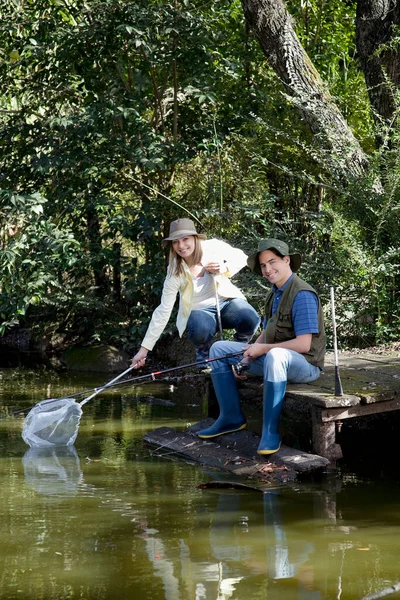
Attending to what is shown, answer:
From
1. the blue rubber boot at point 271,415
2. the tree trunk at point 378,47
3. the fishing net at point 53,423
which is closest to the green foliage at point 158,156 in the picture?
the tree trunk at point 378,47

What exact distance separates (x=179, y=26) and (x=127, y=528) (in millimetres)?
7019

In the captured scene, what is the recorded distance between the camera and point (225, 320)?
7.38m

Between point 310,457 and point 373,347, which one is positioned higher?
point 373,347

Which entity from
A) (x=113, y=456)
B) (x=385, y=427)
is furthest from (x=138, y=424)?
(x=385, y=427)

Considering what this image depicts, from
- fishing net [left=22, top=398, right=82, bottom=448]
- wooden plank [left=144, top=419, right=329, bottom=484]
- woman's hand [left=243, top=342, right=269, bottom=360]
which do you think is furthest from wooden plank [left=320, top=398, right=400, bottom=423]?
fishing net [left=22, top=398, right=82, bottom=448]

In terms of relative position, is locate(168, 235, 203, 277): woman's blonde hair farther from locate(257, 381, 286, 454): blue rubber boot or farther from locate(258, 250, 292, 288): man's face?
locate(257, 381, 286, 454): blue rubber boot

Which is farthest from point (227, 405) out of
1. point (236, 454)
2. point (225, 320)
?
point (225, 320)

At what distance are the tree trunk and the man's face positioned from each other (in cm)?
444

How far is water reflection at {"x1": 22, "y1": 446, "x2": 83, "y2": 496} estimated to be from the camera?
5919 millimetres

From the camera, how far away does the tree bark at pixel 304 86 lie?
9.64 metres

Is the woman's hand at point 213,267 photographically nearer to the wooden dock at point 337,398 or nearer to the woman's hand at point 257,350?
the wooden dock at point 337,398

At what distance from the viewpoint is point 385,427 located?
7.44m

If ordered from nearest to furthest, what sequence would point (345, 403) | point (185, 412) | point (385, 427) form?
point (345, 403) < point (385, 427) < point (185, 412)

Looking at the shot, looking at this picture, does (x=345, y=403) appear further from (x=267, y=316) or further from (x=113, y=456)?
(x=113, y=456)
